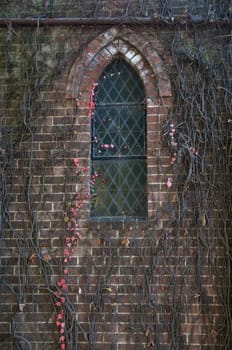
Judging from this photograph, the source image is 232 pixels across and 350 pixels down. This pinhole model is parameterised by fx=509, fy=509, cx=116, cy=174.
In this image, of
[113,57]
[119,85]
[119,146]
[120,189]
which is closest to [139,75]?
[119,85]

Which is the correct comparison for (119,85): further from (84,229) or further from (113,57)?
(84,229)

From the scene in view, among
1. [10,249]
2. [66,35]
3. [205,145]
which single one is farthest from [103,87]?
[10,249]

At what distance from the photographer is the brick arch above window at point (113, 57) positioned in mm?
6055

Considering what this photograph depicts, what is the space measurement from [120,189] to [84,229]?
0.63 m

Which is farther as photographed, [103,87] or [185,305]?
[103,87]

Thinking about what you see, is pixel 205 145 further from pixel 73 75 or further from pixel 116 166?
pixel 73 75

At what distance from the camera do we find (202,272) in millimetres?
5629

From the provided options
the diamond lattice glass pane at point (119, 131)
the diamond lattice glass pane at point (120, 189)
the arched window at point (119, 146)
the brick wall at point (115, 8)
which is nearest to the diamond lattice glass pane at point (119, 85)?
the arched window at point (119, 146)

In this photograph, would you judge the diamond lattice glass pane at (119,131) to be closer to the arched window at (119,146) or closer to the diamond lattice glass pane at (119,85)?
the arched window at (119,146)

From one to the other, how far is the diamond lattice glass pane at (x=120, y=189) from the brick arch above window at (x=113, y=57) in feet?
2.66

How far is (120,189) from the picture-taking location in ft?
19.6

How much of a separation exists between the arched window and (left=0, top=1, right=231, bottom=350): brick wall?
0.45ft

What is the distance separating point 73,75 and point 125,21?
90 cm

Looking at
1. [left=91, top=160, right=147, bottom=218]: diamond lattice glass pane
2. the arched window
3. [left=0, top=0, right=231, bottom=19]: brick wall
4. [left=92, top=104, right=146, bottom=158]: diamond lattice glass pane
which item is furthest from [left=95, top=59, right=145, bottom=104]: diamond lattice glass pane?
[left=91, top=160, right=147, bottom=218]: diamond lattice glass pane
